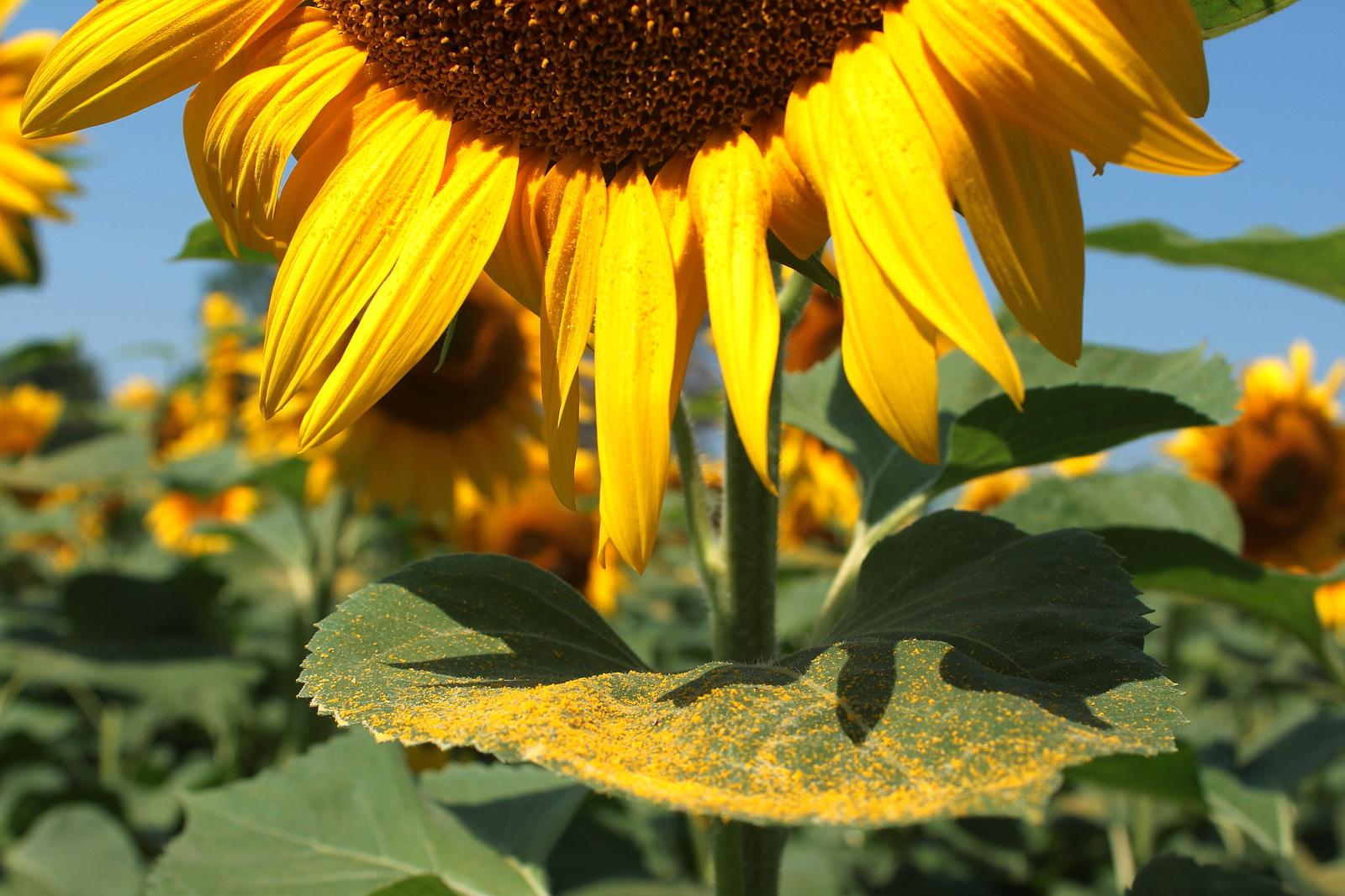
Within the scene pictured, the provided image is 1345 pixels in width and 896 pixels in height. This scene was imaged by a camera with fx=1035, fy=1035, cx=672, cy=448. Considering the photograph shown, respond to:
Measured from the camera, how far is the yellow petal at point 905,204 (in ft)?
2.29

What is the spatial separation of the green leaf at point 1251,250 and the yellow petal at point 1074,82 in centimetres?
87

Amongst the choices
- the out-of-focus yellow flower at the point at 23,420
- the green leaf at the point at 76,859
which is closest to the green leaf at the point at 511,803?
the green leaf at the point at 76,859

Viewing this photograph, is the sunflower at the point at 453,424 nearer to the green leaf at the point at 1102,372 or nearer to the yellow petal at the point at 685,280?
the green leaf at the point at 1102,372

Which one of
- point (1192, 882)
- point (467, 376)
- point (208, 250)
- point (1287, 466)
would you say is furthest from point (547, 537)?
point (1192, 882)

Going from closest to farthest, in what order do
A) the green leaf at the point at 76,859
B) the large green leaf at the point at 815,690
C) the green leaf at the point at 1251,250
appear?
the large green leaf at the point at 815,690 < the green leaf at the point at 1251,250 < the green leaf at the point at 76,859

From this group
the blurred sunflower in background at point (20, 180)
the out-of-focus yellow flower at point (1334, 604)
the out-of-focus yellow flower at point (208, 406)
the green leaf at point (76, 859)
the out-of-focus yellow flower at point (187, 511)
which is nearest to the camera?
the green leaf at point (76, 859)

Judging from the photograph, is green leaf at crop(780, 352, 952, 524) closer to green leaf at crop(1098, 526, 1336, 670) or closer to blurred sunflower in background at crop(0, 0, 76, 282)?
green leaf at crop(1098, 526, 1336, 670)

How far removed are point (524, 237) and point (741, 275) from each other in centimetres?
25

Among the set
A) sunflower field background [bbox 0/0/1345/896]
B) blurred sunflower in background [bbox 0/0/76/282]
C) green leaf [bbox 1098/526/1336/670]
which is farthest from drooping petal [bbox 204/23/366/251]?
blurred sunflower in background [bbox 0/0/76/282]

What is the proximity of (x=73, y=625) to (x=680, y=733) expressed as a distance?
12.8 ft

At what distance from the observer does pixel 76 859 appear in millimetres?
3102

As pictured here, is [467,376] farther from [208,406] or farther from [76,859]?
[208,406]

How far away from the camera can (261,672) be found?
134 inches

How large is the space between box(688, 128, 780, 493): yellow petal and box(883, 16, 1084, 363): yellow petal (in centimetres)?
14
